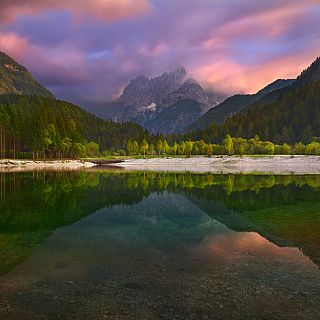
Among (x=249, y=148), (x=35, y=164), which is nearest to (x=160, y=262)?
(x=35, y=164)

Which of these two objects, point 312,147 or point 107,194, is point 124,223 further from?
point 312,147

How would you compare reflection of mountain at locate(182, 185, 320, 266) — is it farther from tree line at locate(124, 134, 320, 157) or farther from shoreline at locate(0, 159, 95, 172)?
tree line at locate(124, 134, 320, 157)

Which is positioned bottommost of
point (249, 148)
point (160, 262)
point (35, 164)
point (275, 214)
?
point (275, 214)

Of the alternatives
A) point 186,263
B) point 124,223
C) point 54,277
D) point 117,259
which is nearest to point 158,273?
point 186,263

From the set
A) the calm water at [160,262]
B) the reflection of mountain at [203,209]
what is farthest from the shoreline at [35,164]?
the calm water at [160,262]

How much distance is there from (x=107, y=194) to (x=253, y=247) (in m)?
25.2

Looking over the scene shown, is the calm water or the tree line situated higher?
the tree line

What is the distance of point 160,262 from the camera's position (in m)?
14.2

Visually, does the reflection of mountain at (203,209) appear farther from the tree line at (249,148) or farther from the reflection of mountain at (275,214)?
the tree line at (249,148)

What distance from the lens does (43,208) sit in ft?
94.2

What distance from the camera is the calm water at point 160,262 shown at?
9820mm

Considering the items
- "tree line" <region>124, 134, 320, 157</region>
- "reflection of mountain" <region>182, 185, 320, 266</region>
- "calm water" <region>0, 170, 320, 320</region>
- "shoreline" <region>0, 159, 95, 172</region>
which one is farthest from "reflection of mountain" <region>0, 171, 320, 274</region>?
"tree line" <region>124, 134, 320, 157</region>

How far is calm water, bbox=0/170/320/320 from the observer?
982cm

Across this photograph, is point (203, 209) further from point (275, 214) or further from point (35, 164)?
point (35, 164)
